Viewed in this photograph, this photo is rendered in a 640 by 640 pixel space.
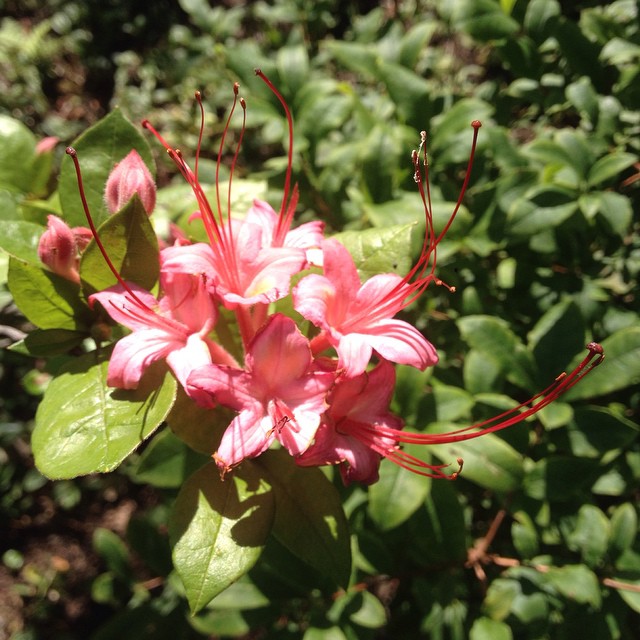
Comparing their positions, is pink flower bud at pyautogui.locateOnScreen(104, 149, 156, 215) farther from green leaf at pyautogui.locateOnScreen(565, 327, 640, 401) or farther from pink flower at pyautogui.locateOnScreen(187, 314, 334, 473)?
green leaf at pyautogui.locateOnScreen(565, 327, 640, 401)

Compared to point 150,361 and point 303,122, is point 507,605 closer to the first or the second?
point 150,361

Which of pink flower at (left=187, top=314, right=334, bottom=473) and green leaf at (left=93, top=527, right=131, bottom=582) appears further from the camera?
green leaf at (left=93, top=527, right=131, bottom=582)

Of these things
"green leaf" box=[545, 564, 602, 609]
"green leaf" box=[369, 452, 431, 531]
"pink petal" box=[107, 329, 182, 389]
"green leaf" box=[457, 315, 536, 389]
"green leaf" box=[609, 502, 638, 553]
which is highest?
"pink petal" box=[107, 329, 182, 389]

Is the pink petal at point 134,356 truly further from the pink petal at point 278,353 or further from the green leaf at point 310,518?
the green leaf at point 310,518

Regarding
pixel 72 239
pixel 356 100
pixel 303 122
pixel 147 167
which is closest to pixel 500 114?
pixel 356 100

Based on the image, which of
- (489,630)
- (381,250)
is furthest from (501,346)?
(489,630)

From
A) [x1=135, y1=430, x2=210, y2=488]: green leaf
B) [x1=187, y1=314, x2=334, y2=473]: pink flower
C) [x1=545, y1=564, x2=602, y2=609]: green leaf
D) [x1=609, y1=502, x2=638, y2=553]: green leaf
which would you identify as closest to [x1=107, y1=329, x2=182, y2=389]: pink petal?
[x1=187, y1=314, x2=334, y2=473]: pink flower

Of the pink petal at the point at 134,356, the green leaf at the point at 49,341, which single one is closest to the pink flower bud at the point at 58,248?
the green leaf at the point at 49,341

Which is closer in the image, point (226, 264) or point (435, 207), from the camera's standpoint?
point (226, 264)
